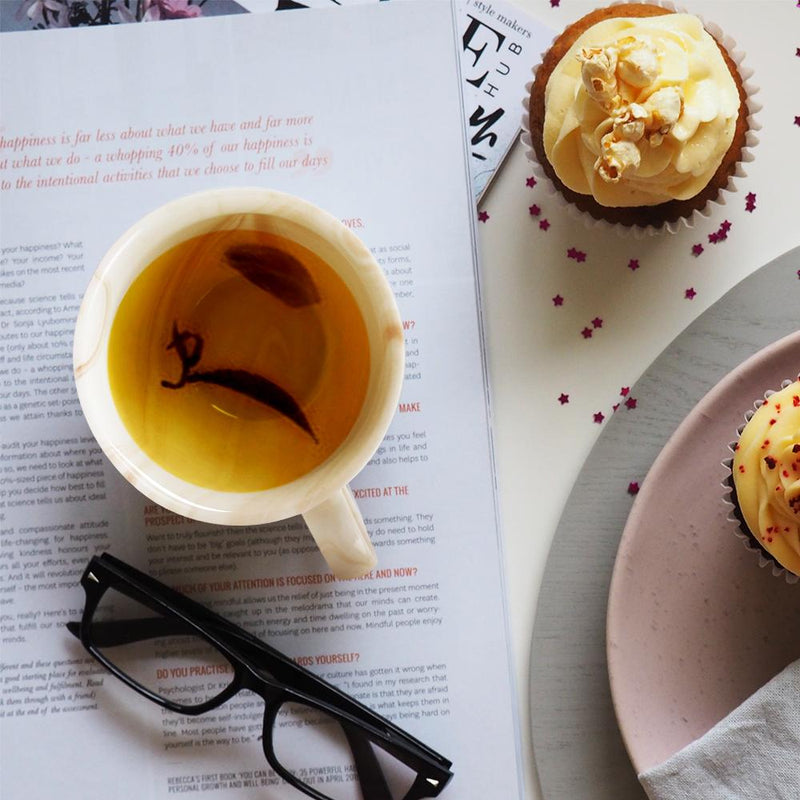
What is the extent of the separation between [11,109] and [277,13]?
21 cm

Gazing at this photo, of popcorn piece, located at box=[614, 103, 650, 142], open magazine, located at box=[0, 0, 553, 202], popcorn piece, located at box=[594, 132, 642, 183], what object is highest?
open magazine, located at box=[0, 0, 553, 202]

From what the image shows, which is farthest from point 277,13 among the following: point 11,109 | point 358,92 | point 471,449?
point 471,449

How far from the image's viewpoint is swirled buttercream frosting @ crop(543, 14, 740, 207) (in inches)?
21.9

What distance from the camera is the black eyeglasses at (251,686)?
0.66 m

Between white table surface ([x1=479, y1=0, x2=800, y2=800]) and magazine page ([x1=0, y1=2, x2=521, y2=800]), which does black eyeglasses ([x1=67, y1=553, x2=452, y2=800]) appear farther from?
white table surface ([x1=479, y1=0, x2=800, y2=800])

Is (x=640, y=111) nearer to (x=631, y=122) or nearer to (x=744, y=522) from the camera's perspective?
(x=631, y=122)

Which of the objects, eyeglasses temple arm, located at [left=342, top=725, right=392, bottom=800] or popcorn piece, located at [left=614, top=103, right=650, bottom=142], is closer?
popcorn piece, located at [left=614, top=103, right=650, bottom=142]

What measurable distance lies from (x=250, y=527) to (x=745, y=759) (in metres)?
0.38

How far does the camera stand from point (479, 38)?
2.26 ft

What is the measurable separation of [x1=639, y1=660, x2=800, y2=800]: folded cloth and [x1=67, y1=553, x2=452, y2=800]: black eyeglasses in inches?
6.2

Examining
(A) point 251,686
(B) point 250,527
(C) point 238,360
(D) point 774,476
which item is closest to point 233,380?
(C) point 238,360

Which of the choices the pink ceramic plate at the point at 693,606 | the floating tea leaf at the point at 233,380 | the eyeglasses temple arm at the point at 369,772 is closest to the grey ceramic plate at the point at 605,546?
the pink ceramic plate at the point at 693,606

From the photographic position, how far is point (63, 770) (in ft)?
2.22

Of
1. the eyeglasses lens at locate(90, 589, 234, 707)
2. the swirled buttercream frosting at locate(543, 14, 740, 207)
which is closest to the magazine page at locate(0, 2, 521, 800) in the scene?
the eyeglasses lens at locate(90, 589, 234, 707)
